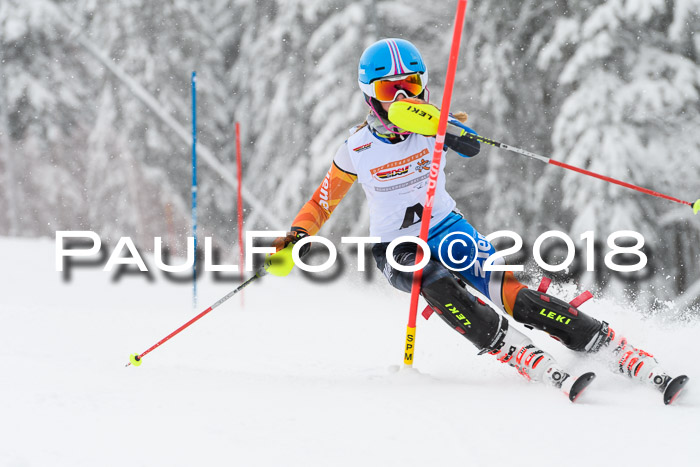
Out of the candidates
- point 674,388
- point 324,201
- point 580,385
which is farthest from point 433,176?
point 674,388

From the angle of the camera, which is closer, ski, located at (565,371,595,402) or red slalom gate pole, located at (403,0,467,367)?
ski, located at (565,371,595,402)

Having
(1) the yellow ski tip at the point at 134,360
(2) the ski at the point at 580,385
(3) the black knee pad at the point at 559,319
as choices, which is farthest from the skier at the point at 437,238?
(1) the yellow ski tip at the point at 134,360

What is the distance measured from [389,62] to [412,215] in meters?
0.91

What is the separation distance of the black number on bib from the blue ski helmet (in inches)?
28.2

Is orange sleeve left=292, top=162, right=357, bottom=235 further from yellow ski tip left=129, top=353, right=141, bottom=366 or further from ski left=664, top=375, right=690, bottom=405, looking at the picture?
ski left=664, top=375, right=690, bottom=405

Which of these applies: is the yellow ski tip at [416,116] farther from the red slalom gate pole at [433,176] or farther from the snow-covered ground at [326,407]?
the snow-covered ground at [326,407]

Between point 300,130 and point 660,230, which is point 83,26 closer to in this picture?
point 300,130

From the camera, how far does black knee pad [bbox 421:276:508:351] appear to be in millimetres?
3664

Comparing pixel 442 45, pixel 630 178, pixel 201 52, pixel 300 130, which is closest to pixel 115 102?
pixel 201 52

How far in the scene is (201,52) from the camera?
19.9 meters

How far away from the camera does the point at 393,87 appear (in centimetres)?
402

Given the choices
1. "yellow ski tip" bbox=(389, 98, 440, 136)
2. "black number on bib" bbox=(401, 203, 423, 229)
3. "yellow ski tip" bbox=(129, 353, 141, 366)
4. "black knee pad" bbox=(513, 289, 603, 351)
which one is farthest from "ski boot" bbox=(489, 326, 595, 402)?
"yellow ski tip" bbox=(129, 353, 141, 366)

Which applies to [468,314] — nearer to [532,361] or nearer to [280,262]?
[532,361]

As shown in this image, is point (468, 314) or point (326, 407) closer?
point (326, 407)
